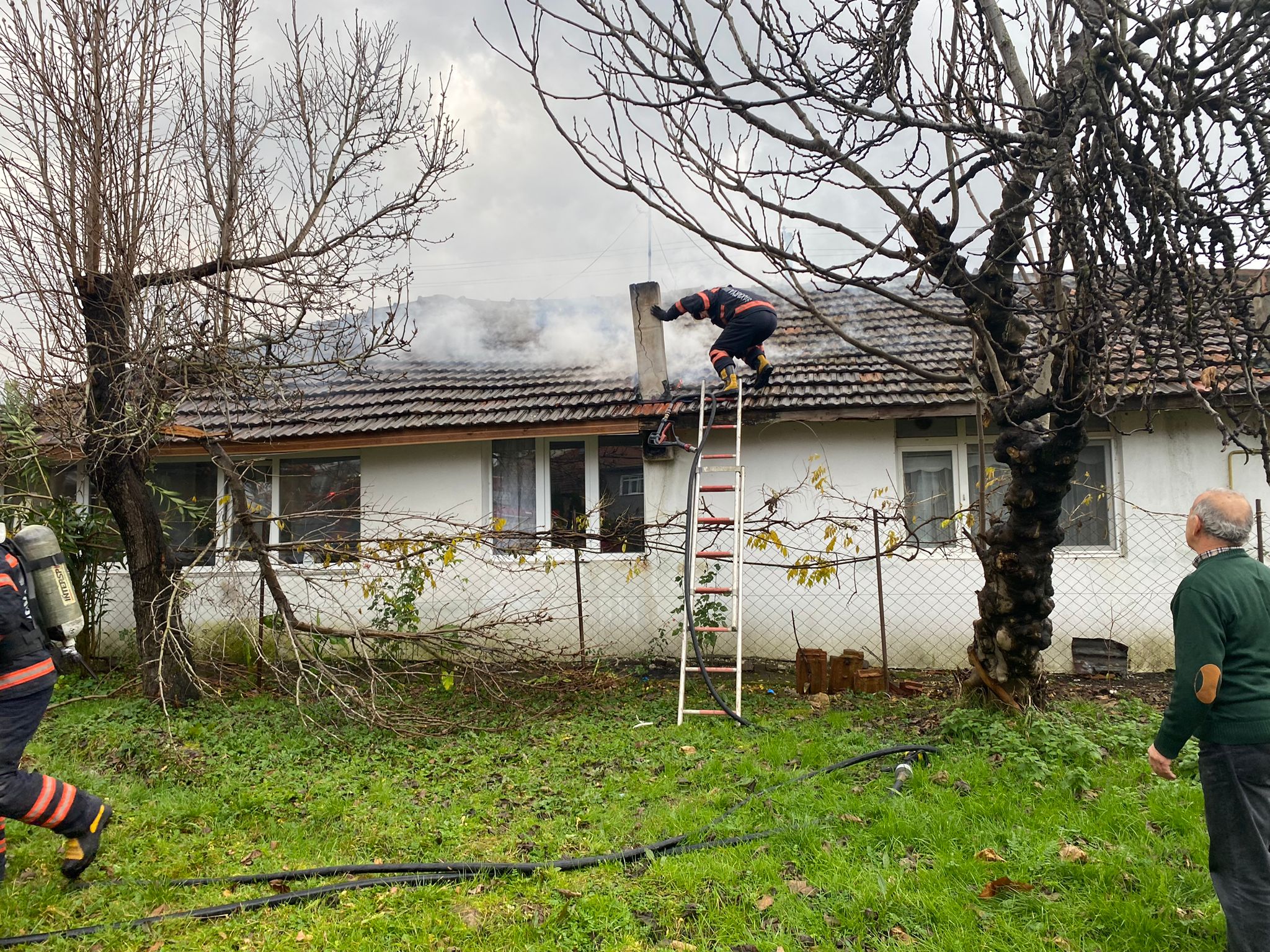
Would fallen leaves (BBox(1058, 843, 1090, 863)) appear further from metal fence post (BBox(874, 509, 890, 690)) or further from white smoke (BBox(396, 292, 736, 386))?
white smoke (BBox(396, 292, 736, 386))

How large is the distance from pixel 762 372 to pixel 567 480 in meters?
2.61

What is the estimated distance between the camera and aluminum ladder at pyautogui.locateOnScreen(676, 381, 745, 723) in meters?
6.56

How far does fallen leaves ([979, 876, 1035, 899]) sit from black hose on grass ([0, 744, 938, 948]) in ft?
3.41

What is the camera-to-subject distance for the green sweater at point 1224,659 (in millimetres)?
2756

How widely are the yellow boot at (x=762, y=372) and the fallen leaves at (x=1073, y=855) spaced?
541 cm

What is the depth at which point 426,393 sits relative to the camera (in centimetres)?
A: 949

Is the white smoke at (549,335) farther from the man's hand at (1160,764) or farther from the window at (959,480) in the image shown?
the man's hand at (1160,764)

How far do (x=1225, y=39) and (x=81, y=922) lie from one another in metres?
6.43

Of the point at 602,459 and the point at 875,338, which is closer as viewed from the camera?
the point at 602,459

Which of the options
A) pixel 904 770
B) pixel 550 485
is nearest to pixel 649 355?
pixel 550 485

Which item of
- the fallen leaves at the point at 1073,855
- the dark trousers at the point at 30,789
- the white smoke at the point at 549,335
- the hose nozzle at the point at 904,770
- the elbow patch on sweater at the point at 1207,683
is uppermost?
the white smoke at the point at 549,335

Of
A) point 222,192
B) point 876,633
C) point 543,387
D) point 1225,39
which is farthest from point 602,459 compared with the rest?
point 1225,39

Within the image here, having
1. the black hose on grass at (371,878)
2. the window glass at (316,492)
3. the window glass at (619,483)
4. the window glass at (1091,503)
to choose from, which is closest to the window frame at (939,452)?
the window glass at (1091,503)

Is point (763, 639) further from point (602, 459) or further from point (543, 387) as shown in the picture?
point (543, 387)
